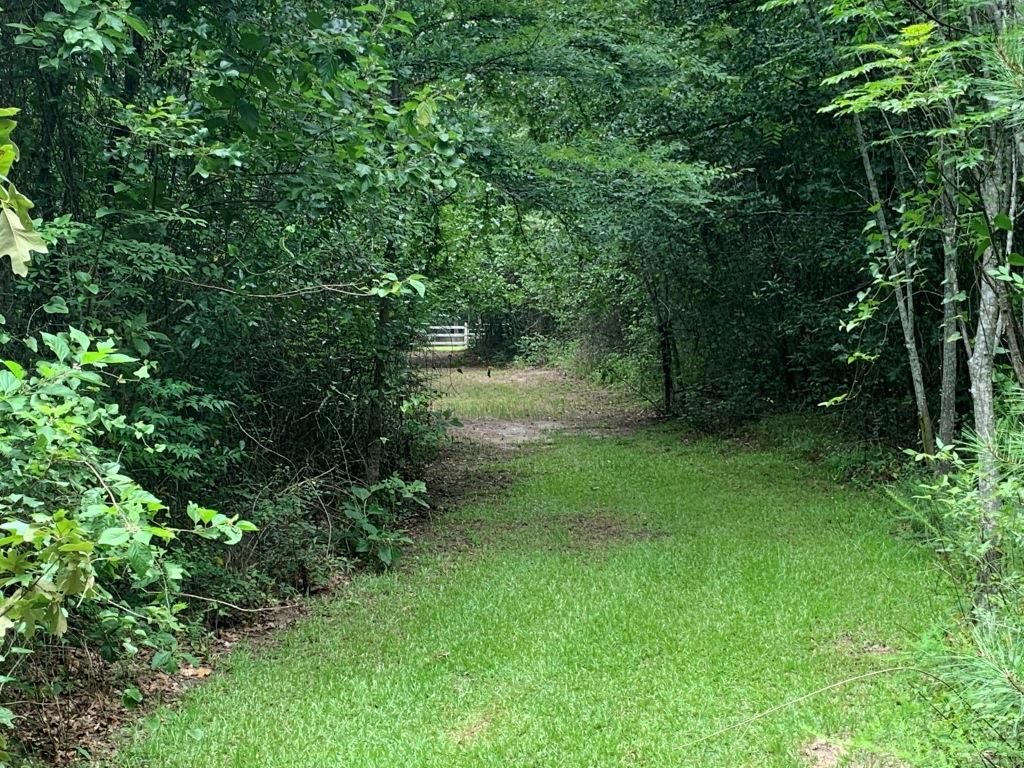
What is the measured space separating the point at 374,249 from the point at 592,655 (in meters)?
3.98

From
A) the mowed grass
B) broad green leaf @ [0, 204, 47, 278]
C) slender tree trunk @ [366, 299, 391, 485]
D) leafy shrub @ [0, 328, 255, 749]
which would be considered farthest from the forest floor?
the mowed grass

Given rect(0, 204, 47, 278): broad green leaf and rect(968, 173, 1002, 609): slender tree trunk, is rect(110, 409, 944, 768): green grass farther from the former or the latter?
rect(0, 204, 47, 278): broad green leaf

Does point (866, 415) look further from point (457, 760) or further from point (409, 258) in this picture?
point (457, 760)

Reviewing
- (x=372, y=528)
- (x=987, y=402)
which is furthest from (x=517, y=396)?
(x=987, y=402)

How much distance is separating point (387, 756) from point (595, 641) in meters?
1.69

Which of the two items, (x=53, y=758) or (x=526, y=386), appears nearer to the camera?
(x=53, y=758)

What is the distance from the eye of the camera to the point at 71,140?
4.93m

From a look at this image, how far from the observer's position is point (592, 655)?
470 cm

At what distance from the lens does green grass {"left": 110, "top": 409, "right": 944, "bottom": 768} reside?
12.1ft

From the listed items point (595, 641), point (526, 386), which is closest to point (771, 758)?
point (595, 641)

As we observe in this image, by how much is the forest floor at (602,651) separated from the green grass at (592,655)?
0.02 m

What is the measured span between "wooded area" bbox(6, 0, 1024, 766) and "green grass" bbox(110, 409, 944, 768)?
17.2 inches

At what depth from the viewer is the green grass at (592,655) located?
12.1 ft

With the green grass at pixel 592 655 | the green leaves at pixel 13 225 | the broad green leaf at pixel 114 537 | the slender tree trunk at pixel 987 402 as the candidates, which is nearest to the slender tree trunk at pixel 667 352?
the green grass at pixel 592 655
